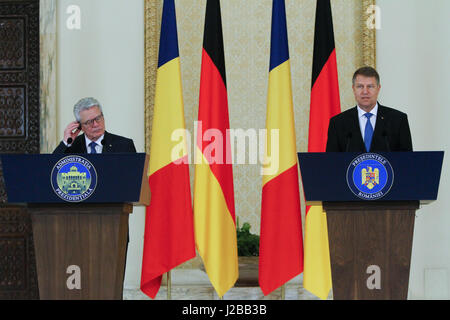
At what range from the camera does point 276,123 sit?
5516mm

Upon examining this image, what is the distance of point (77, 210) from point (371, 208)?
5.33 ft

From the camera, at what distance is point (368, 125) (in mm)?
4461

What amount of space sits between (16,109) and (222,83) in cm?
224

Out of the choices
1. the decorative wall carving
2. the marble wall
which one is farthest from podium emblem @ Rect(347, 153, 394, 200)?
the decorative wall carving

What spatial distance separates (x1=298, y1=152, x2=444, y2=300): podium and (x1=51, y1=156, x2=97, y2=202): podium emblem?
1165 millimetres

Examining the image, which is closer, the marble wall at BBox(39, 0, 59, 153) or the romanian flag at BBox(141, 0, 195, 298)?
the romanian flag at BBox(141, 0, 195, 298)

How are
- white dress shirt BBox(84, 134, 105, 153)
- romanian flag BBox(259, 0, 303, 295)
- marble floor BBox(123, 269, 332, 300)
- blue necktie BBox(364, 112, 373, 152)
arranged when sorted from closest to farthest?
blue necktie BBox(364, 112, 373, 152) → white dress shirt BBox(84, 134, 105, 153) → romanian flag BBox(259, 0, 303, 295) → marble floor BBox(123, 269, 332, 300)

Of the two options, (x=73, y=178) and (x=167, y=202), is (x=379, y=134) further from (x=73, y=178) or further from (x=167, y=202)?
(x=73, y=178)

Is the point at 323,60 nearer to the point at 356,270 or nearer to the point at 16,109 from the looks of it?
the point at 356,270

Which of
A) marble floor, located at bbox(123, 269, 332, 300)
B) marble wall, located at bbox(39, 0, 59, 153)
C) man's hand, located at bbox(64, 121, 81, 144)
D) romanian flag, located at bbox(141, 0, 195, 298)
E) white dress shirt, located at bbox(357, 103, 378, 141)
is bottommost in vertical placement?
marble floor, located at bbox(123, 269, 332, 300)

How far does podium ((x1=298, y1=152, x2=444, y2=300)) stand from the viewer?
3.74m

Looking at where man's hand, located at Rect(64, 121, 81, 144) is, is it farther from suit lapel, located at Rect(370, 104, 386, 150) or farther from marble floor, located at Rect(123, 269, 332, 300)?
marble floor, located at Rect(123, 269, 332, 300)

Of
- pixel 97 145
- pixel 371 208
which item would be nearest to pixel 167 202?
pixel 97 145

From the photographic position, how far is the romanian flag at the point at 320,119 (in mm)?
5383
